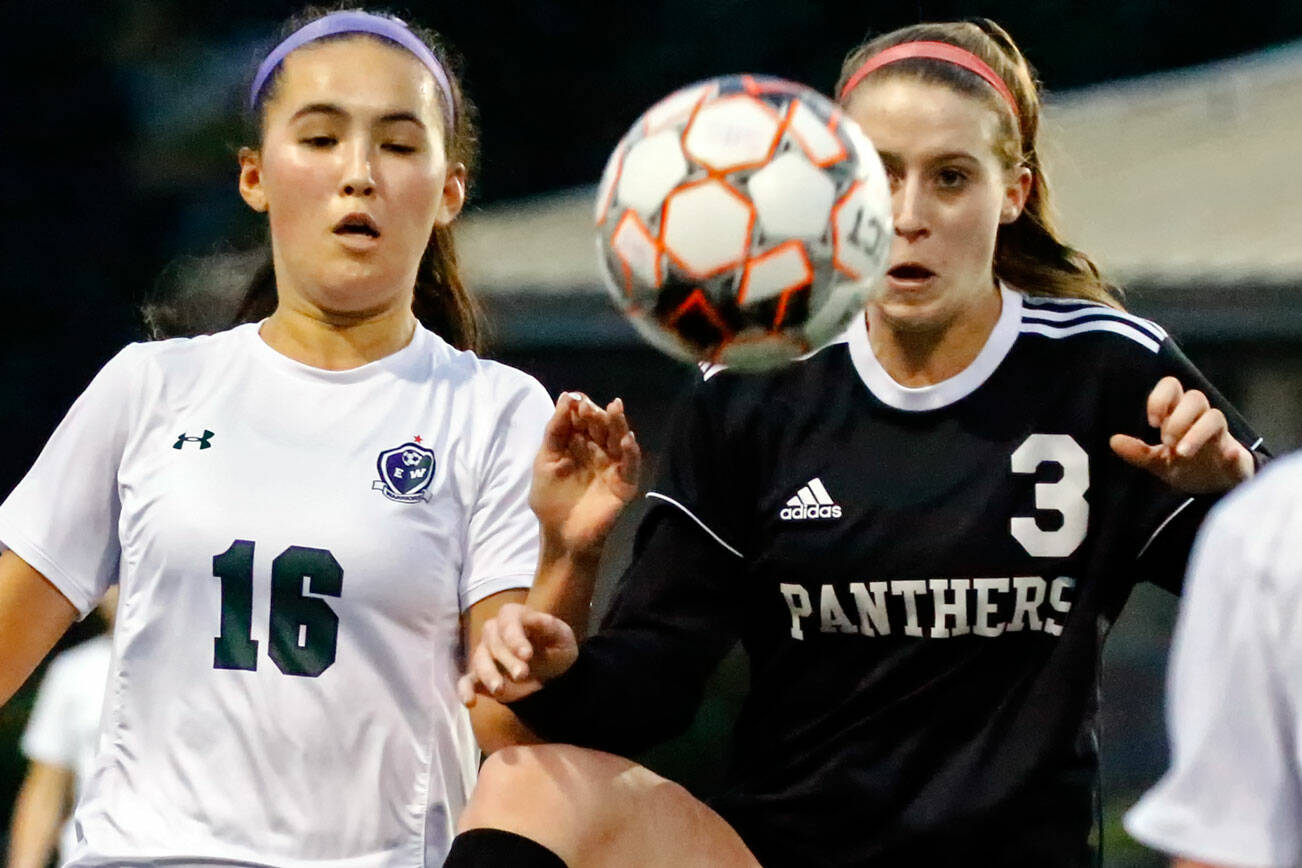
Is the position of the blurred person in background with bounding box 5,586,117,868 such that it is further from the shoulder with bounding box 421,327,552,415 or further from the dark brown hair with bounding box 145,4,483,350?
the shoulder with bounding box 421,327,552,415

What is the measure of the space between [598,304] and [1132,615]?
7.92ft

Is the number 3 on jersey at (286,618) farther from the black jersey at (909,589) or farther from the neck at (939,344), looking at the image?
the neck at (939,344)

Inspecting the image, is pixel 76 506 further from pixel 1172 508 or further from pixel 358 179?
pixel 1172 508

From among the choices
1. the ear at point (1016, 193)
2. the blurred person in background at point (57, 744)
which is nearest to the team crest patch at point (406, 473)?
the ear at point (1016, 193)

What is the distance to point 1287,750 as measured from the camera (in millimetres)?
1881

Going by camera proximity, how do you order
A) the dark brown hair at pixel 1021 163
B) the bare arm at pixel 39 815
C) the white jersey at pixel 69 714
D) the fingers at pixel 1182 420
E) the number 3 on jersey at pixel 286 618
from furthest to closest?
1. the white jersey at pixel 69 714
2. the bare arm at pixel 39 815
3. the dark brown hair at pixel 1021 163
4. the number 3 on jersey at pixel 286 618
5. the fingers at pixel 1182 420

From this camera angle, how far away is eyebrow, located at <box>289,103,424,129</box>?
3342 mm

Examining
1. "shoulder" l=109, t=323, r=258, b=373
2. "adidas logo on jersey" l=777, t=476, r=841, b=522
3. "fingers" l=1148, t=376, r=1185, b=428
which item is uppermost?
"shoulder" l=109, t=323, r=258, b=373

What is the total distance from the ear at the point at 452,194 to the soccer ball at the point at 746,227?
17.1 inches

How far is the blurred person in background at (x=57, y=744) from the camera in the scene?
5574 mm

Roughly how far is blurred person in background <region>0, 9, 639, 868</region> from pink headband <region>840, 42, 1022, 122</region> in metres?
0.70

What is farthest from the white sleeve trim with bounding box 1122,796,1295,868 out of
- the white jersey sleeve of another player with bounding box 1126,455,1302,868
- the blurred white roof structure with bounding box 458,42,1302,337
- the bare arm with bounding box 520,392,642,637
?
the blurred white roof structure with bounding box 458,42,1302,337

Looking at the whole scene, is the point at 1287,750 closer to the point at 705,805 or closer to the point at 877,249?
the point at 877,249

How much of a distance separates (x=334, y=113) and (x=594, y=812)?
3.68ft
